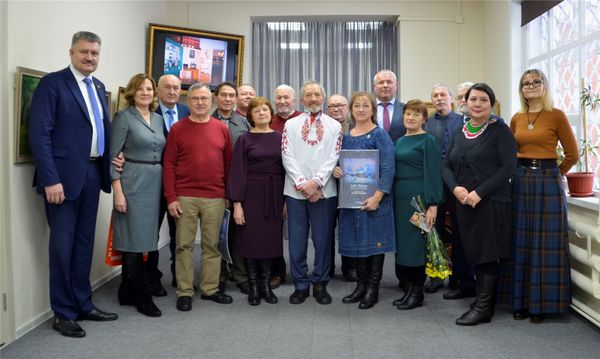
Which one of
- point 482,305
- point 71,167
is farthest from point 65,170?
point 482,305

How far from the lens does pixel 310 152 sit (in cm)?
336

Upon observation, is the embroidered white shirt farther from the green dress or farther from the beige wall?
the beige wall

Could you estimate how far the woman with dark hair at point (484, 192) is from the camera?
2.97 meters

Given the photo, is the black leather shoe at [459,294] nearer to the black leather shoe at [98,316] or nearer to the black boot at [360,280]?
the black boot at [360,280]

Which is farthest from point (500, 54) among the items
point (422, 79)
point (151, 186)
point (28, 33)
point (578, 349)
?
point (28, 33)

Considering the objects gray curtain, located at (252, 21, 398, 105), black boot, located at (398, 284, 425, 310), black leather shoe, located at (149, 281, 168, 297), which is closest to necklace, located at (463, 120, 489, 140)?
black boot, located at (398, 284, 425, 310)

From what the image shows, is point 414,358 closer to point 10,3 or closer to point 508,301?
point 508,301

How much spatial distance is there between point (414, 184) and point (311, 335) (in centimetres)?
111

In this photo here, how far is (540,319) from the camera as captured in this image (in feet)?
10.2

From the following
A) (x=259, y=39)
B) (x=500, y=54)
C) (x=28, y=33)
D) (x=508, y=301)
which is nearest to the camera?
(x=28, y=33)

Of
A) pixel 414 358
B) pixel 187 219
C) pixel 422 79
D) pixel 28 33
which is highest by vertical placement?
pixel 422 79

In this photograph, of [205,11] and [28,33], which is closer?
[28,33]

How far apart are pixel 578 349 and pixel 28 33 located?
3399 mm

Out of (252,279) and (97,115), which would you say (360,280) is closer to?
(252,279)
